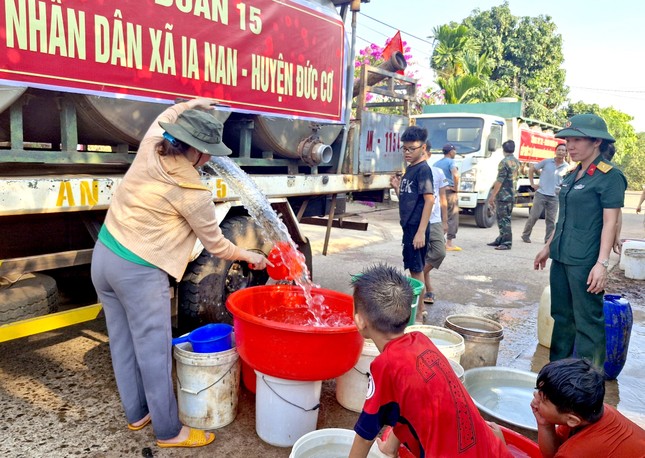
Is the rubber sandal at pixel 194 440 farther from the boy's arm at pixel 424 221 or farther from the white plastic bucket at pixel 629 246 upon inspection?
the white plastic bucket at pixel 629 246

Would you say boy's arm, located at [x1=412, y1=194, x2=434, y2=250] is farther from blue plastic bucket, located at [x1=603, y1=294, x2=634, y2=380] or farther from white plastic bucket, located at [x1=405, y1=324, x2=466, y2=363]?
blue plastic bucket, located at [x1=603, y1=294, x2=634, y2=380]

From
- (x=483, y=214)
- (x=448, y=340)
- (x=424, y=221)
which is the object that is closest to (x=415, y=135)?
(x=424, y=221)

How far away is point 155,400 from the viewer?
242cm

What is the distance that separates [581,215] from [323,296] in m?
1.57

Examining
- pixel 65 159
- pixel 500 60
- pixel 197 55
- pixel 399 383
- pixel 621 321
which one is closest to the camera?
pixel 399 383

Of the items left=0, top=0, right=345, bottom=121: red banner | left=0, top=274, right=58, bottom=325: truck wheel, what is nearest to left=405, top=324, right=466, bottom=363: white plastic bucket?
left=0, top=0, right=345, bottom=121: red banner

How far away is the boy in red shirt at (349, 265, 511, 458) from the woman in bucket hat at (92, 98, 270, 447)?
95 cm

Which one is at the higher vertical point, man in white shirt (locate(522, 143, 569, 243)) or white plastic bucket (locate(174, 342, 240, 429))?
man in white shirt (locate(522, 143, 569, 243))

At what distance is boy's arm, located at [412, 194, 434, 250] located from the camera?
4.10 metres

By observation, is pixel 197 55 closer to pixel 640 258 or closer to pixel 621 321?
pixel 621 321

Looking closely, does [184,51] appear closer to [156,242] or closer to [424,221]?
[156,242]

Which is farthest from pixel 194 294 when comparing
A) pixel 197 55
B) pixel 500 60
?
pixel 500 60

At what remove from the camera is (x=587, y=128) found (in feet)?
9.39

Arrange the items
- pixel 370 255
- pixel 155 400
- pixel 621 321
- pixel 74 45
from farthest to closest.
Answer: pixel 370 255
pixel 621 321
pixel 74 45
pixel 155 400
